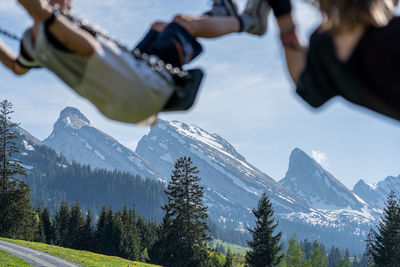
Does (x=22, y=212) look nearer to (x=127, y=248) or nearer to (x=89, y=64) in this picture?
(x=127, y=248)

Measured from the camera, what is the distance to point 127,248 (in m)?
82.6

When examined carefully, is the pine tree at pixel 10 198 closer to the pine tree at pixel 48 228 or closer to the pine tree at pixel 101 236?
the pine tree at pixel 101 236

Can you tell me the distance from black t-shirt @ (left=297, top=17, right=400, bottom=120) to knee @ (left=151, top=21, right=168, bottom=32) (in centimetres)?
89

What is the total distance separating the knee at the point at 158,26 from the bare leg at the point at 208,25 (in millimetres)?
100

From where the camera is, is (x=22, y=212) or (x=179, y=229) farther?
(x=22, y=212)

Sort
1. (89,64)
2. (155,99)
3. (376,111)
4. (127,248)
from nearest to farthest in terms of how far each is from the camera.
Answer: (376,111) < (89,64) < (155,99) < (127,248)

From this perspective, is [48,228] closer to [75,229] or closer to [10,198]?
[75,229]

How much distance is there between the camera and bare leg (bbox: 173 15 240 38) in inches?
84.5

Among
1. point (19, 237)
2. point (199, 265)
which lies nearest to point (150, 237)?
point (19, 237)

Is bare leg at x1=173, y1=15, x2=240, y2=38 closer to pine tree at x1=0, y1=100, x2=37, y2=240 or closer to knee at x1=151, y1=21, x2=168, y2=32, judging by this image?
knee at x1=151, y1=21, x2=168, y2=32

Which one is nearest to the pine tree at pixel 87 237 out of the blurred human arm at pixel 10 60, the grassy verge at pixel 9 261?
the grassy verge at pixel 9 261

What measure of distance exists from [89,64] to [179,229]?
173ft

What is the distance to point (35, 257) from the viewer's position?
4125 cm

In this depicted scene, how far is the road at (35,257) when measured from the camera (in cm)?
3816
